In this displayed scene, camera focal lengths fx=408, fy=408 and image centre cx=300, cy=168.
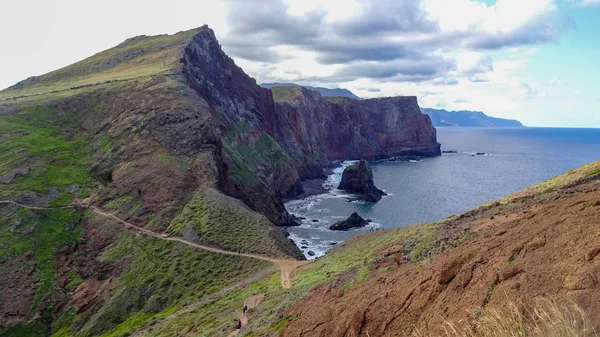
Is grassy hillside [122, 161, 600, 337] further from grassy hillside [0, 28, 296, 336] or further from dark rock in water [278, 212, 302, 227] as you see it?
dark rock in water [278, 212, 302, 227]

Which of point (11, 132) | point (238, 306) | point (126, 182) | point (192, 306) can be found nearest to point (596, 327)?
point (238, 306)

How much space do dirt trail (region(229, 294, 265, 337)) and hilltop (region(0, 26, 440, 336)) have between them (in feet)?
8.96

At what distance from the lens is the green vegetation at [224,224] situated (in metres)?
51.3

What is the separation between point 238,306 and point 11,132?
61951 mm

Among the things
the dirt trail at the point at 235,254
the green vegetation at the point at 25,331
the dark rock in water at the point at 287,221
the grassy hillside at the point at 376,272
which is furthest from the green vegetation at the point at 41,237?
the dark rock in water at the point at 287,221

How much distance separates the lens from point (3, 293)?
4434cm

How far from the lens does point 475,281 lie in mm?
14430

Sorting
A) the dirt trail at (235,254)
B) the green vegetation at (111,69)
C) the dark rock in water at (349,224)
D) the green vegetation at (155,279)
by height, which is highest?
the green vegetation at (111,69)

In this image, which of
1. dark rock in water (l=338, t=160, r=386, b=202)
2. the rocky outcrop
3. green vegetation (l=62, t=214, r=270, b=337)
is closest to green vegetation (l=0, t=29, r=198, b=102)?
the rocky outcrop

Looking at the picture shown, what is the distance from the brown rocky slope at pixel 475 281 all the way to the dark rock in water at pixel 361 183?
293 feet

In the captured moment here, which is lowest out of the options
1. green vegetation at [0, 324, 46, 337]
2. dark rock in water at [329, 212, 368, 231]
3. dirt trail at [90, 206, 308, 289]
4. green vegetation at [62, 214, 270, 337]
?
green vegetation at [0, 324, 46, 337]

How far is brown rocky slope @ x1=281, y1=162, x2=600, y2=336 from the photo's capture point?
11805 mm

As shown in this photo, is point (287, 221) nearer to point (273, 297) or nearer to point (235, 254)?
point (235, 254)

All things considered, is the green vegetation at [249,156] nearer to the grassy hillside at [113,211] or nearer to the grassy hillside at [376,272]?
the grassy hillside at [113,211]
